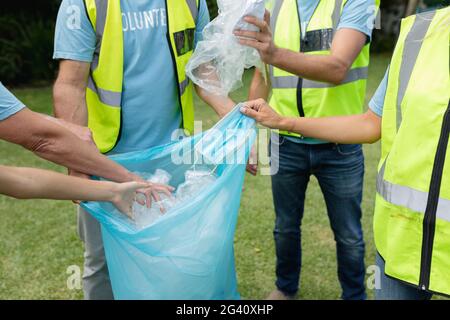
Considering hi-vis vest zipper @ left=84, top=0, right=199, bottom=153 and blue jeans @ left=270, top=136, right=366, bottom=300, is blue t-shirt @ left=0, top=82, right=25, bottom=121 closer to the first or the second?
hi-vis vest zipper @ left=84, top=0, right=199, bottom=153

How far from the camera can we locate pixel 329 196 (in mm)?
2533

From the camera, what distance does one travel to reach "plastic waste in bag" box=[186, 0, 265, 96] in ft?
6.16

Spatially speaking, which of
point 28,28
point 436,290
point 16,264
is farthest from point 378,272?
point 28,28

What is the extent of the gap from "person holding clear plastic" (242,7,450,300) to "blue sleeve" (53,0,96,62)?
3.60ft

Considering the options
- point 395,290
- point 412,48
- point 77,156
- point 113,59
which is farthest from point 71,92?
point 395,290

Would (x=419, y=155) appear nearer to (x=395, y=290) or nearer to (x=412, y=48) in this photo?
(x=412, y=48)

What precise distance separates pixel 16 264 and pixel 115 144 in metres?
1.64

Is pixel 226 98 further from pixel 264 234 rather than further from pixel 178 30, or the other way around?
pixel 264 234

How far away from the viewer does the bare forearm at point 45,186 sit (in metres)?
1.50

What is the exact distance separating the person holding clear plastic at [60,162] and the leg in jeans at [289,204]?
78 centimetres

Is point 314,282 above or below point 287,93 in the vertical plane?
below

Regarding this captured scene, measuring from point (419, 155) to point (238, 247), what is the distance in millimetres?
2269

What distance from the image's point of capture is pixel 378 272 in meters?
1.67

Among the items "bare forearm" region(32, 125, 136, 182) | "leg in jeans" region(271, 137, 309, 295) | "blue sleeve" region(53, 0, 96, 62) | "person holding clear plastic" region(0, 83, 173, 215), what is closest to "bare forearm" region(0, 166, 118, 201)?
"person holding clear plastic" region(0, 83, 173, 215)
